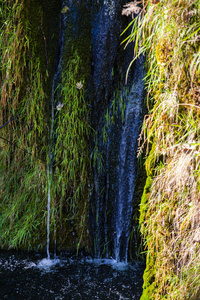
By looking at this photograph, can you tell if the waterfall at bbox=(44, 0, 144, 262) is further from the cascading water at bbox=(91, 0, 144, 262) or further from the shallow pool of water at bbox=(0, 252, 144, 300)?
the shallow pool of water at bbox=(0, 252, 144, 300)

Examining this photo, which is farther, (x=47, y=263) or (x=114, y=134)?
(x=114, y=134)

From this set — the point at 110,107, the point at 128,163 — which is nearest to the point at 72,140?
the point at 110,107

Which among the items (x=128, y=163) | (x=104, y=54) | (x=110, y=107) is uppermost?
(x=104, y=54)

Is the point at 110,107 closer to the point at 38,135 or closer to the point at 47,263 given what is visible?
the point at 38,135

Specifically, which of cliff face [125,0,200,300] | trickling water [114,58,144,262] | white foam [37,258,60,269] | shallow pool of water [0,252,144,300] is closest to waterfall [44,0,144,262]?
trickling water [114,58,144,262]

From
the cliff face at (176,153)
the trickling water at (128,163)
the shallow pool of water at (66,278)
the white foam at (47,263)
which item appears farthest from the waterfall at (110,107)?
the cliff face at (176,153)

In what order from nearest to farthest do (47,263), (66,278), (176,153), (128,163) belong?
(176,153) < (66,278) < (47,263) < (128,163)

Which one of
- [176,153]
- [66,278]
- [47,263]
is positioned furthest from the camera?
[47,263]

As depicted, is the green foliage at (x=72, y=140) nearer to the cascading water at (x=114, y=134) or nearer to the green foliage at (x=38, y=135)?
the green foliage at (x=38, y=135)

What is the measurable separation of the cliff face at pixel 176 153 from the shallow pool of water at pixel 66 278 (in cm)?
97

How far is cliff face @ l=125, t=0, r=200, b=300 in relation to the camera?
4.61 ft

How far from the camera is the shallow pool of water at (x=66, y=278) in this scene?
7.95 ft

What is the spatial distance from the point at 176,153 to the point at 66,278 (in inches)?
71.5

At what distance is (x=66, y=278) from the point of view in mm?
2656
